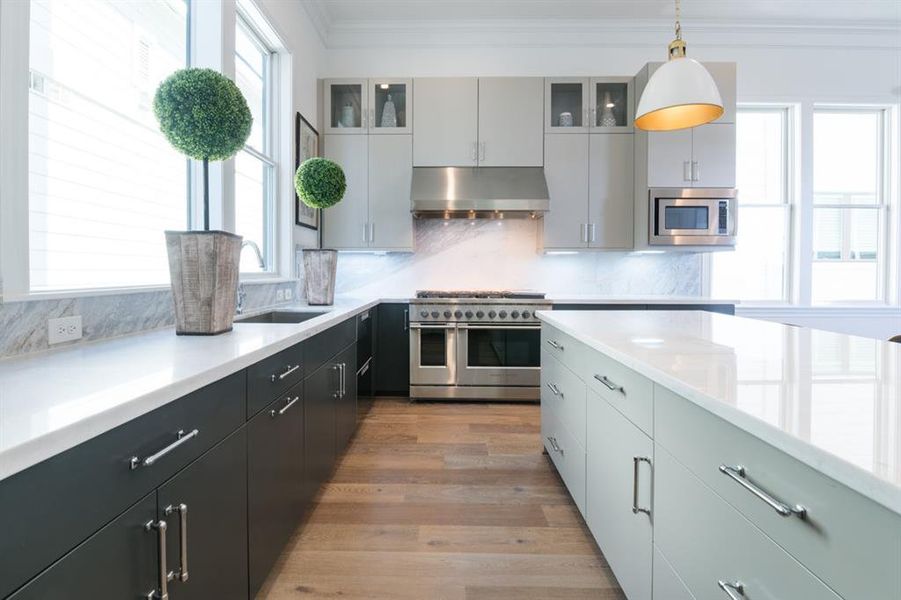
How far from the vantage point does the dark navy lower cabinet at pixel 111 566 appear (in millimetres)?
650

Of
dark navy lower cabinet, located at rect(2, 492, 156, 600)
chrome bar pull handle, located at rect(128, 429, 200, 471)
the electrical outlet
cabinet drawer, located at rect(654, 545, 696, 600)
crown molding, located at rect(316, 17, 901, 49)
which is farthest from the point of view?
crown molding, located at rect(316, 17, 901, 49)

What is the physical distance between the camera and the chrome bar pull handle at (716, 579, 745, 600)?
0.83 metres

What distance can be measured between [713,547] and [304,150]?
11.8 feet

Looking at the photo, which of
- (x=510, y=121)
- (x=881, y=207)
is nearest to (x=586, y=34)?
(x=510, y=121)

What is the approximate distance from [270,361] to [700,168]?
3.86 meters

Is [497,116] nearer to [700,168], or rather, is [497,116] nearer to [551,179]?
[551,179]

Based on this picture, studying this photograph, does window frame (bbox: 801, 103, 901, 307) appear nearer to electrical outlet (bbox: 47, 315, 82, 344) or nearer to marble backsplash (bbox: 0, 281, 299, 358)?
marble backsplash (bbox: 0, 281, 299, 358)

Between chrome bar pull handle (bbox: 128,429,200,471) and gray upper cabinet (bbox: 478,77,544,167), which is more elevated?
gray upper cabinet (bbox: 478,77,544,167)

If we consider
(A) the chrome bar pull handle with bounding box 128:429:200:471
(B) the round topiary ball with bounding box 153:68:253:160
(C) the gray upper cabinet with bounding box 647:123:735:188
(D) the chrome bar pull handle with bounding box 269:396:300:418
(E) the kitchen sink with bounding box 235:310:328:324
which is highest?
(C) the gray upper cabinet with bounding box 647:123:735:188

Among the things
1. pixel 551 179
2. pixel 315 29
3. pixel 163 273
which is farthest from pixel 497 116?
pixel 163 273

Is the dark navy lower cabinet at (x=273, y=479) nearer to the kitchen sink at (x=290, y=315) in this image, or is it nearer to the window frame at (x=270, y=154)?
the kitchen sink at (x=290, y=315)

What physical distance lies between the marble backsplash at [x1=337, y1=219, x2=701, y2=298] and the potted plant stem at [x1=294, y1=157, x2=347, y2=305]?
1.22m

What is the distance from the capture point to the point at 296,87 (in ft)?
11.3

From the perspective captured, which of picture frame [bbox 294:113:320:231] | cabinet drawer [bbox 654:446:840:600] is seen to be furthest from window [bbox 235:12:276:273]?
cabinet drawer [bbox 654:446:840:600]
